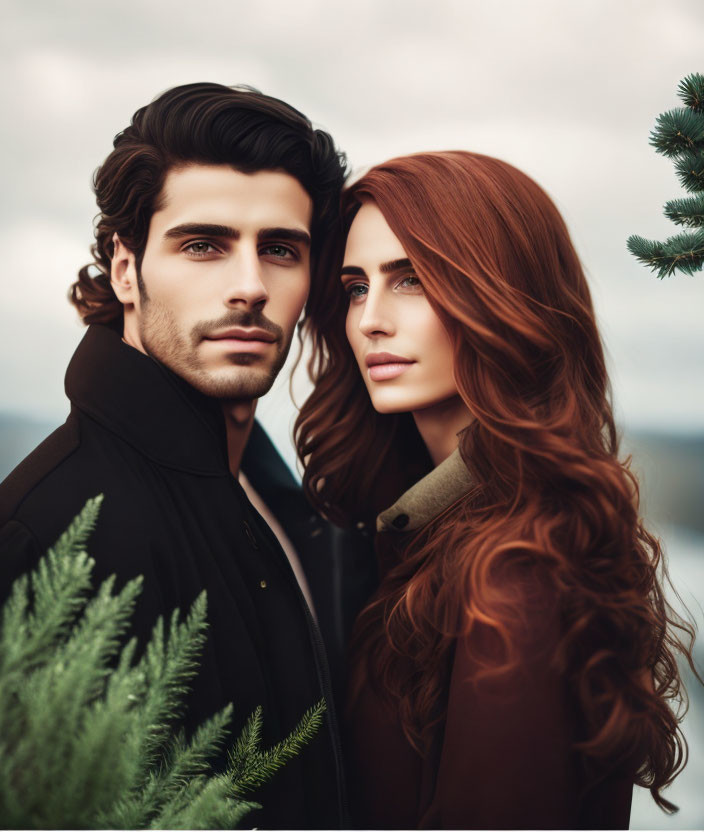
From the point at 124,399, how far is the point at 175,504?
369 mm

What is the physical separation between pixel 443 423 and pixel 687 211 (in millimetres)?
1008

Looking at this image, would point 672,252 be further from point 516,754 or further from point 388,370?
point 516,754

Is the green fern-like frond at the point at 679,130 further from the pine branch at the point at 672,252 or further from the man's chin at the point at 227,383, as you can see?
the man's chin at the point at 227,383

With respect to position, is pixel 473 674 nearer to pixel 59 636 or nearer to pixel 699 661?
pixel 59 636

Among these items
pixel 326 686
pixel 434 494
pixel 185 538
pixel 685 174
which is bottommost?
pixel 326 686

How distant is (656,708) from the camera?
2.38m

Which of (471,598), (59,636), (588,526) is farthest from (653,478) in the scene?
(59,636)

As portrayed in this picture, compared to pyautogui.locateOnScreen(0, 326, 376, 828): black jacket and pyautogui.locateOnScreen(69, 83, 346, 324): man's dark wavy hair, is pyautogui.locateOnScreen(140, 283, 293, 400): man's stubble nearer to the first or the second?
pyautogui.locateOnScreen(0, 326, 376, 828): black jacket

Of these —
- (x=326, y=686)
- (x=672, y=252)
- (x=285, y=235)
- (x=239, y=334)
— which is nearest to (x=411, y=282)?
(x=285, y=235)

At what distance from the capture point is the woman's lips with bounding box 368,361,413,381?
2686 mm

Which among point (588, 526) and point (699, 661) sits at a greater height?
point (588, 526)

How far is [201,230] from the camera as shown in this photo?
8.94 ft

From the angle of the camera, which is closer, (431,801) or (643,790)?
(431,801)

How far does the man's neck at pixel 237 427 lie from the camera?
3.11 m
